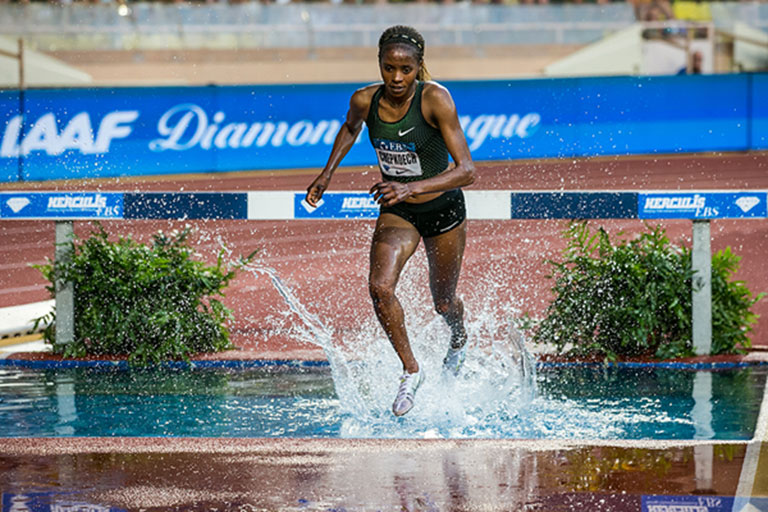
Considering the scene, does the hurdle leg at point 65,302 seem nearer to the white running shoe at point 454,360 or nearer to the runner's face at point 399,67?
the white running shoe at point 454,360

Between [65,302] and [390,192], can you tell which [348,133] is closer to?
[390,192]

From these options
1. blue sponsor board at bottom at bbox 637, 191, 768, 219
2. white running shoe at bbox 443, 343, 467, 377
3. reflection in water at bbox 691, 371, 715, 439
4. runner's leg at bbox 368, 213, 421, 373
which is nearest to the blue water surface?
reflection in water at bbox 691, 371, 715, 439

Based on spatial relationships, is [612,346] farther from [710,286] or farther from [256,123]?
[256,123]

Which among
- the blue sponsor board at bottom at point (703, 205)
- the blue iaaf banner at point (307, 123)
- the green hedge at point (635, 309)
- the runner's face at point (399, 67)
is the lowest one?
the green hedge at point (635, 309)

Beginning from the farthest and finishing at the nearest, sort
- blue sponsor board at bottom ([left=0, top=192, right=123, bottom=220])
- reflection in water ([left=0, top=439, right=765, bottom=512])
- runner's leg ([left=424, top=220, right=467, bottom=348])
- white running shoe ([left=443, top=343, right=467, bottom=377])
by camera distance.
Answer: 1. blue sponsor board at bottom ([left=0, top=192, right=123, bottom=220])
2. white running shoe ([left=443, top=343, right=467, bottom=377])
3. runner's leg ([left=424, top=220, right=467, bottom=348])
4. reflection in water ([left=0, top=439, right=765, bottom=512])

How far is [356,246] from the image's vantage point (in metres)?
14.6

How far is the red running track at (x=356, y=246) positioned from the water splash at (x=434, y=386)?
1.64 ft

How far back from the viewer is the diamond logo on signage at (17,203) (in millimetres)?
8281

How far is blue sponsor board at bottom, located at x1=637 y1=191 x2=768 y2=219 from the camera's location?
782 centimetres

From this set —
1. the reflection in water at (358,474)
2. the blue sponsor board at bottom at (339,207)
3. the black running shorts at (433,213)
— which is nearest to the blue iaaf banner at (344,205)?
the blue sponsor board at bottom at (339,207)

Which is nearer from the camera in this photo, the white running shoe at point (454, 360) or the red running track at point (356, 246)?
the white running shoe at point (454, 360)

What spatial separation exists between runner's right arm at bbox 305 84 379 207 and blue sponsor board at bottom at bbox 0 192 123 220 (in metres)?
2.24

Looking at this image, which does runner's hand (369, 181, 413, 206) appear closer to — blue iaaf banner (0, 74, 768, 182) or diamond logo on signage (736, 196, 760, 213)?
diamond logo on signage (736, 196, 760, 213)

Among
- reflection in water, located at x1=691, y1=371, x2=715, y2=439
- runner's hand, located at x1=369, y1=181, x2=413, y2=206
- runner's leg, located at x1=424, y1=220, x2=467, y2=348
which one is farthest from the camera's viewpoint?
runner's leg, located at x1=424, y1=220, x2=467, y2=348
